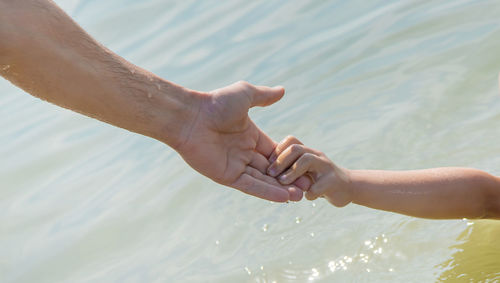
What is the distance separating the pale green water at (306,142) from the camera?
3248mm

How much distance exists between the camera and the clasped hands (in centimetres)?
268

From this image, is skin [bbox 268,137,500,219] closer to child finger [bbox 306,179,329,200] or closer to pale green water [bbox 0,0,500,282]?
child finger [bbox 306,179,329,200]

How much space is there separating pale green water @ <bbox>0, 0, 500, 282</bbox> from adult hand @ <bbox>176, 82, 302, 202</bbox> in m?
0.67

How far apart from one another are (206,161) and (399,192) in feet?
2.35

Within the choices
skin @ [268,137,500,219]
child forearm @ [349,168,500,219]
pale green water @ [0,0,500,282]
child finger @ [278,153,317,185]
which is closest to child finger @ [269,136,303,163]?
skin @ [268,137,500,219]

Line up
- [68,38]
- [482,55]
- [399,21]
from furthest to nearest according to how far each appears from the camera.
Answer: [399,21], [482,55], [68,38]

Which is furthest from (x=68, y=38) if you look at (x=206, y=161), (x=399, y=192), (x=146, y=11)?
(x=146, y=11)

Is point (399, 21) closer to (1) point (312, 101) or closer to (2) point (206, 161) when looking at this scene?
(1) point (312, 101)

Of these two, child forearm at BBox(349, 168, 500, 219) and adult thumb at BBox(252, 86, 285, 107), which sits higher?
adult thumb at BBox(252, 86, 285, 107)

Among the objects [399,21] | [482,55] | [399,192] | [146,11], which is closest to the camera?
[399,192]

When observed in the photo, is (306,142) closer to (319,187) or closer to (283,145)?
(283,145)

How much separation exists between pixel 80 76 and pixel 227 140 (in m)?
0.57

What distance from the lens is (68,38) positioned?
8.52 ft

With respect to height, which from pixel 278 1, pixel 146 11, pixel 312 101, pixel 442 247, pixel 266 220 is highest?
pixel 146 11
